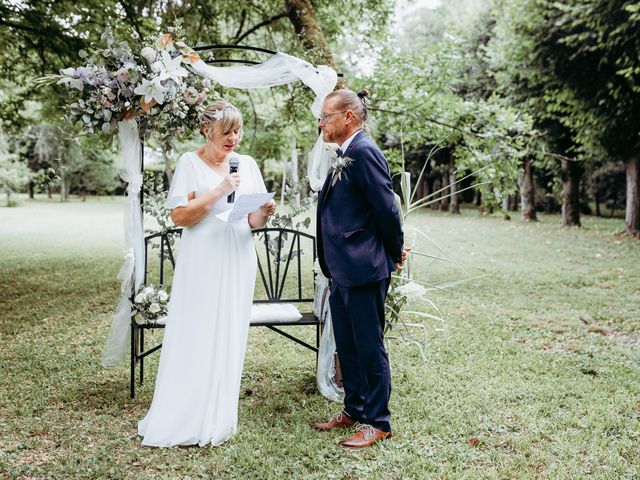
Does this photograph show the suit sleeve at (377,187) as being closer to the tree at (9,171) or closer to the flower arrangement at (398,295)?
the flower arrangement at (398,295)

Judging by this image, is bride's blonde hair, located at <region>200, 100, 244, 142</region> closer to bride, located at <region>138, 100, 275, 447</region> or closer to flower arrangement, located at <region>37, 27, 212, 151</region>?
bride, located at <region>138, 100, 275, 447</region>

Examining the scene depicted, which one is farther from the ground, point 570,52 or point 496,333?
point 570,52

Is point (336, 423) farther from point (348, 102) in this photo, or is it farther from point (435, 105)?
point (435, 105)

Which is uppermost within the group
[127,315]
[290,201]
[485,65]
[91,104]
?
[485,65]

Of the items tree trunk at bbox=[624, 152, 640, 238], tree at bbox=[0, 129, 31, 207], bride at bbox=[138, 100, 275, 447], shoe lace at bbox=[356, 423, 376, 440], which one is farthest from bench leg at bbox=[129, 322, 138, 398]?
tree at bbox=[0, 129, 31, 207]

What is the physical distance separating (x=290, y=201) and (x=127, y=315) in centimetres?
164

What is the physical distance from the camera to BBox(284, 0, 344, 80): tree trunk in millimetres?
8414

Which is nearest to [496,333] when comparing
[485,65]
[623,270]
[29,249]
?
[623,270]

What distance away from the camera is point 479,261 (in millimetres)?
13070

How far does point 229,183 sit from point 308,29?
6.04 metres

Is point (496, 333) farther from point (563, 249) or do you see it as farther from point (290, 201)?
point (563, 249)

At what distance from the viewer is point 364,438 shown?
12.8 feet

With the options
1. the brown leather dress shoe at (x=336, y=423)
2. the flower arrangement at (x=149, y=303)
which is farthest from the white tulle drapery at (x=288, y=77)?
the brown leather dress shoe at (x=336, y=423)

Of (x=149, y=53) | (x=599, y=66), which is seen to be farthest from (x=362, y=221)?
(x=599, y=66)
